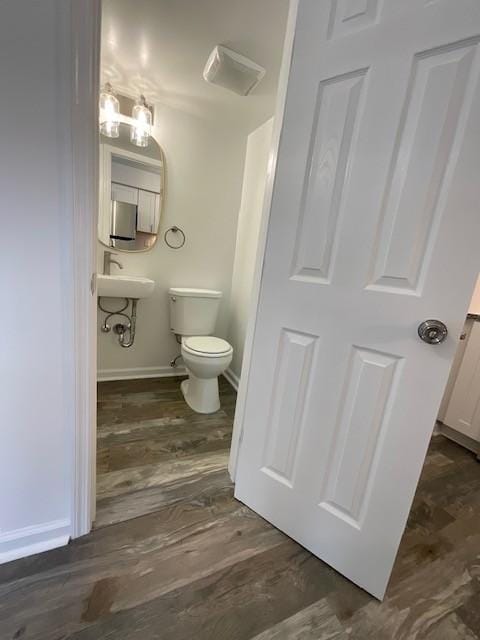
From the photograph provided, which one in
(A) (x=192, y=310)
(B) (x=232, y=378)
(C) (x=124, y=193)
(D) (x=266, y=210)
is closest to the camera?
(D) (x=266, y=210)

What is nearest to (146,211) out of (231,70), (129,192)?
(129,192)

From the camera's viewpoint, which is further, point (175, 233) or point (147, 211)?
point (175, 233)

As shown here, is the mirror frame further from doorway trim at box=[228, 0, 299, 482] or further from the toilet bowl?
doorway trim at box=[228, 0, 299, 482]

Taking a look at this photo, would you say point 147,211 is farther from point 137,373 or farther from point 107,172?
point 137,373

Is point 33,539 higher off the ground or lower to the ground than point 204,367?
lower

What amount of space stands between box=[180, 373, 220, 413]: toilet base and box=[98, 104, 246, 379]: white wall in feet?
1.89

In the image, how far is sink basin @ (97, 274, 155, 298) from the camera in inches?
72.1

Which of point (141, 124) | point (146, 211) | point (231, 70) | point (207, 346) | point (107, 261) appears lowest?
point (207, 346)

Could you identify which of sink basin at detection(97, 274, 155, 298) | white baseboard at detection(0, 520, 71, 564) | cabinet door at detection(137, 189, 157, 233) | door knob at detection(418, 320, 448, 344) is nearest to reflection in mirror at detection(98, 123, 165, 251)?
cabinet door at detection(137, 189, 157, 233)

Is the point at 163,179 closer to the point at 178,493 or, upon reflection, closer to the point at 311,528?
the point at 178,493

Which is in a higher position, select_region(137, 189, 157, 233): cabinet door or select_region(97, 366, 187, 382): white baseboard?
select_region(137, 189, 157, 233): cabinet door

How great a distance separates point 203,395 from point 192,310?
658 mm

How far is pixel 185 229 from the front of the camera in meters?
2.24

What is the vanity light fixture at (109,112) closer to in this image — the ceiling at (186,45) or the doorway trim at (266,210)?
the ceiling at (186,45)
